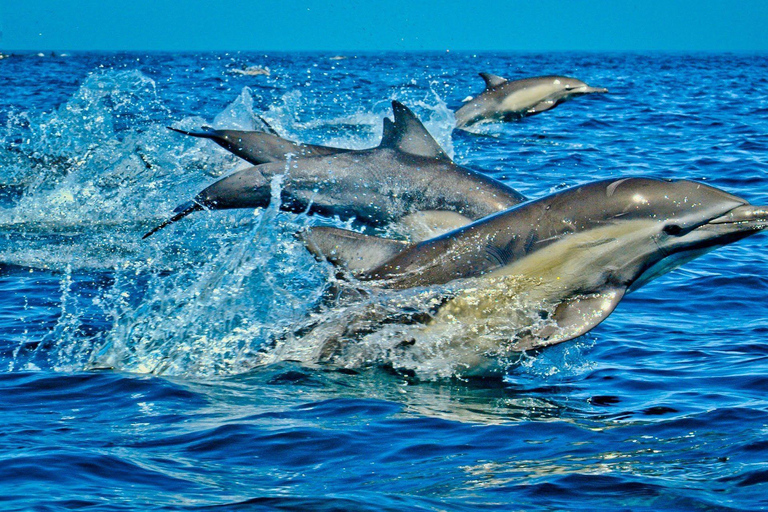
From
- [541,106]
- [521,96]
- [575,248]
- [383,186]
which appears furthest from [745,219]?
[541,106]

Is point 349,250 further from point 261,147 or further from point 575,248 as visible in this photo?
point 261,147

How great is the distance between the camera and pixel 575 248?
6.36m

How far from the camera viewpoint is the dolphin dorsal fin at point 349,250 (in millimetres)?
6543

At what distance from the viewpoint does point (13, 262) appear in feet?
33.0

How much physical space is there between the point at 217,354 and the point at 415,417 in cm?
186

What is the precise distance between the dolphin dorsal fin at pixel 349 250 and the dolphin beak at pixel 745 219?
2.10 meters

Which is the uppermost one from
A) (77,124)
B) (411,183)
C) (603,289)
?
(77,124)

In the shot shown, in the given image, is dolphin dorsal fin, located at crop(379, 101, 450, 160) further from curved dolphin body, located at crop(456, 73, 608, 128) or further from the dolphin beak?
curved dolphin body, located at crop(456, 73, 608, 128)

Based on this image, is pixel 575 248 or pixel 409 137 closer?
pixel 575 248

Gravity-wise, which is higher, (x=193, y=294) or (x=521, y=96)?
(x=521, y=96)

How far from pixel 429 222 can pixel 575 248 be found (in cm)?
339

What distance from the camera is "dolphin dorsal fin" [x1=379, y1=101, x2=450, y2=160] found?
9385mm

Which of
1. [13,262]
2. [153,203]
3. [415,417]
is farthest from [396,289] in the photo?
[153,203]

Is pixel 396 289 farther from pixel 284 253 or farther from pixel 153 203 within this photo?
pixel 153 203
